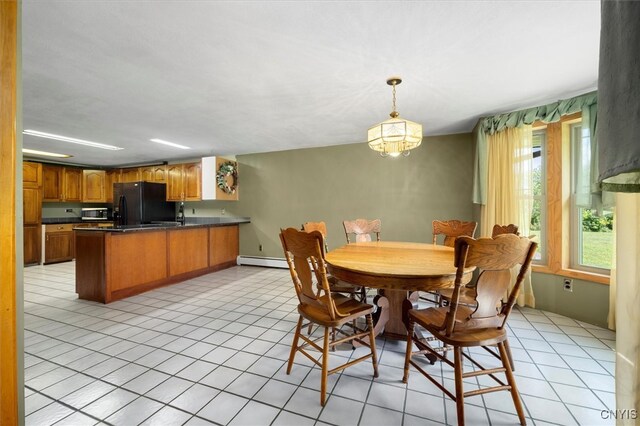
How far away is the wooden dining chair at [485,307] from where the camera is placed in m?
1.31

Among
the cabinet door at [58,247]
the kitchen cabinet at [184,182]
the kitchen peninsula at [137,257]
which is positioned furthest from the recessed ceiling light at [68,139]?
the cabinet door at [58,247]

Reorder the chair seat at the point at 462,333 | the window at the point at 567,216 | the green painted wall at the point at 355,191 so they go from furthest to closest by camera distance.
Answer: the green painted wall at the point at 355,191
the window at the point at 567,216
the chair seat at the point at 462,333

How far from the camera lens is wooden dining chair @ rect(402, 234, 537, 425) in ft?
4.30

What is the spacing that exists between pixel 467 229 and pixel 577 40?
5.64 feet

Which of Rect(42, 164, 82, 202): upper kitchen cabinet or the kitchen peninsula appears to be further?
Rect(42, 164, 82, 202): upper kitchen cabinet

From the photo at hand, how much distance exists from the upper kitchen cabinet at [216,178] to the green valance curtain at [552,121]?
4.36 metres

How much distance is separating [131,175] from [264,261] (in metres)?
4.00

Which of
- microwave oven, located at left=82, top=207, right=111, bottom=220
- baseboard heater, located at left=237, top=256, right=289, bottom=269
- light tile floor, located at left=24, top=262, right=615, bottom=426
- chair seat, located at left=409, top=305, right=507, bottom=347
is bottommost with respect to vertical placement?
light tile floor, located at left=24, top=262, right=615, bottom=426

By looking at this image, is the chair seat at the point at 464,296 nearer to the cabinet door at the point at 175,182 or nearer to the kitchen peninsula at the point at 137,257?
the kitchen peninsula at the point at 137,257

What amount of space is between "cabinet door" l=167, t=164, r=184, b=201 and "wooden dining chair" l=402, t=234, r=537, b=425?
5.51 metres

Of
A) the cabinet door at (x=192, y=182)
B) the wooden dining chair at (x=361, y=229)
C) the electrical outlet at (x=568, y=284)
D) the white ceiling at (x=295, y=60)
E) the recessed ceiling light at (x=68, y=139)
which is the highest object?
the white ceiling at (x=295, y=60)

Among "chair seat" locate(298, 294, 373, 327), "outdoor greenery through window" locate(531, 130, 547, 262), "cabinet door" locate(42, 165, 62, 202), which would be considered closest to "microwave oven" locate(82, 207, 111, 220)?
"cabinet door" locate(42, 165, 62, 202)

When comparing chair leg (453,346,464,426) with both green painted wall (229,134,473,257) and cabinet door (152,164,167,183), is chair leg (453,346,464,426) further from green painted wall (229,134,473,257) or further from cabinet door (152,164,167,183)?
cabinet door (152,164,167,183)

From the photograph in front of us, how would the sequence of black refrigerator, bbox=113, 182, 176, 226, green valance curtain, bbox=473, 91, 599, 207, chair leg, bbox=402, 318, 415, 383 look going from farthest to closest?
1. black refrigerator, bbox=113, 182, 176, 226
2. green valance curtain, bbox=473, 91, 599, 207
3. chair leg, bbox=402, 318, 415, 383
